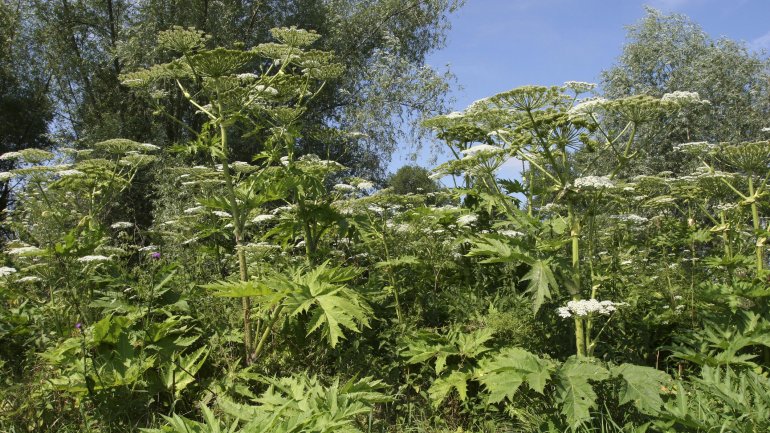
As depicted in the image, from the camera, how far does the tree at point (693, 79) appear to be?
1909cm

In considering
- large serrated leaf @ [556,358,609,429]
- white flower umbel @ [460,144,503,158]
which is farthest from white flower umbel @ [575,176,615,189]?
large serrated leaf @ [556,358,609,429]

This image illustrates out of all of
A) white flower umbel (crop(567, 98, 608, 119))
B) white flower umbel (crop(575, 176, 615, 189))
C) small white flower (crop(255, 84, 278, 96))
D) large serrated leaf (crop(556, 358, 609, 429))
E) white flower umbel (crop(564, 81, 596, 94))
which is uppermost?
small white flower (crop(255, 84, 278, 96))

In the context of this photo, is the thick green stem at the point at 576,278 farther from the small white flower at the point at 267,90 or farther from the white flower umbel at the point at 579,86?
the small white flower at the point at 267,90

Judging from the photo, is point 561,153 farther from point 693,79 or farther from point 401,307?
point 693,79

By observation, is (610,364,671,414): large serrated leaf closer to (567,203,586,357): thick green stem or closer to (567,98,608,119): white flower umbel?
(567,203,586,357): thick green stem

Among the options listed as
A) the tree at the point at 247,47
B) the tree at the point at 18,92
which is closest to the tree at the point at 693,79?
the tree at the point at 247,47

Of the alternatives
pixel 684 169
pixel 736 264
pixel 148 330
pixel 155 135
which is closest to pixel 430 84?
pixel 155 135

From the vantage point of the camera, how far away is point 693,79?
1936 centimetres

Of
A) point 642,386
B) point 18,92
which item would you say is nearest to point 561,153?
point 642,386

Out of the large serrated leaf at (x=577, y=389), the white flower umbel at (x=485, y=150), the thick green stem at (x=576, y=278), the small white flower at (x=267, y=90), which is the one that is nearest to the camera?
the large serrated leaf at (x=577, y=389)

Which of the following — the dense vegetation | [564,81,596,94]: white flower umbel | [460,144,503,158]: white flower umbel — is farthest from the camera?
[564,81,596,94]: white flower umbel

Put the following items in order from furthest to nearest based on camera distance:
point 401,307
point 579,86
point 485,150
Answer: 1. point 401,307
2. point 579,86
3. point 485,150

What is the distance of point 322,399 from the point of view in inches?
108

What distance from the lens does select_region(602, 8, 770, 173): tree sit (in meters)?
19.1
